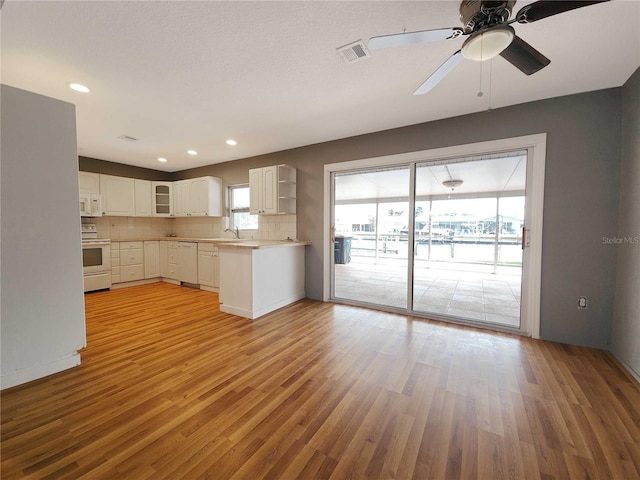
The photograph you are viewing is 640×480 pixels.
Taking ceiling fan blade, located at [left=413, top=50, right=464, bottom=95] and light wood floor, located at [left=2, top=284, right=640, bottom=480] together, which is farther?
ceiling fan blade, located at [left=413, top=50, right=464, bottom=95]

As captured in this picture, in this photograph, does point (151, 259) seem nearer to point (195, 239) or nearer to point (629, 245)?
point (195, 239)

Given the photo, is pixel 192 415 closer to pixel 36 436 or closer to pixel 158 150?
pixel 36 436

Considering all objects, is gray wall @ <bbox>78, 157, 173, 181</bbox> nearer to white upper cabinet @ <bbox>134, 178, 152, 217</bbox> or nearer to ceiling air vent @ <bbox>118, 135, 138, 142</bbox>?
white upper cabinet @ <bbox>134, 178, 152, 217</bbox>

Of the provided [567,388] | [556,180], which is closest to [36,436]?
[567,388]

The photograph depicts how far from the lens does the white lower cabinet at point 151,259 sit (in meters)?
5.38

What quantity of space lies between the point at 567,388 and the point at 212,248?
16.4 feet

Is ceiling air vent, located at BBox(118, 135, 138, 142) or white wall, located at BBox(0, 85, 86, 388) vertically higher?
ceiling air vent, located at BBox(118, 135, 138, 142)

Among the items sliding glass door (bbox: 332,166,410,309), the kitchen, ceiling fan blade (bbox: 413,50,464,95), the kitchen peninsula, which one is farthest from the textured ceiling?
the kitchen peninsula

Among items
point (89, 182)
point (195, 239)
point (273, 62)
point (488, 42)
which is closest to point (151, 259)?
point (195, 239)

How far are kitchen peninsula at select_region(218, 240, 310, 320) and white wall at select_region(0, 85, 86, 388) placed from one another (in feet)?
5.10

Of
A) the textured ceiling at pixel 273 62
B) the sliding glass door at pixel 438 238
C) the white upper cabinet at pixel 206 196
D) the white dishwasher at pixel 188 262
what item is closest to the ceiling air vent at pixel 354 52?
the textured ceiling at pixel 273 62

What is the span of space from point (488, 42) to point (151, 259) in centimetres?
638

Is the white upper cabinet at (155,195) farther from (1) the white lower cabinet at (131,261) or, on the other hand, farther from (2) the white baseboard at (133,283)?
(2) the white baseboard at (133,283)

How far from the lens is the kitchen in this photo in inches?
138
